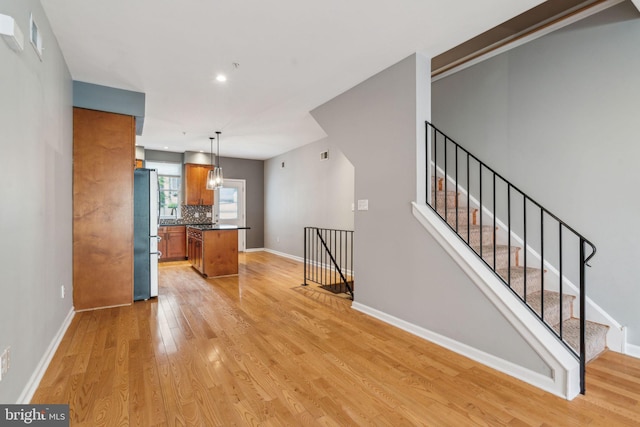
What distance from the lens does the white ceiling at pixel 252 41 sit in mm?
2439

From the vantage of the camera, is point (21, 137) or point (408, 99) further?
point (408, 99)

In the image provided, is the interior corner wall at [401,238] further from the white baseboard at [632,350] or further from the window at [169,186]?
the window at [169,186]

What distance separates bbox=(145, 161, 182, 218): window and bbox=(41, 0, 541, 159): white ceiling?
4.12 m

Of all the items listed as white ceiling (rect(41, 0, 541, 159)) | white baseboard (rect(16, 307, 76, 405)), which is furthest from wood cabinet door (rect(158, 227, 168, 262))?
white baseboard (rect(16, 307, 76, 405))

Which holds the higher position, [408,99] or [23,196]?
[408,99]

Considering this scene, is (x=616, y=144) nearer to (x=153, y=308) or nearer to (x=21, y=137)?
(x=21, y=137)

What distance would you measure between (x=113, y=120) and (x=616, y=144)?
5338 mm

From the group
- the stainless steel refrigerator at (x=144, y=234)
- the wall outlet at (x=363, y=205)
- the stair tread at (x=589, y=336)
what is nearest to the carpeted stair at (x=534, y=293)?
the stair tread at (x=589, y=336)

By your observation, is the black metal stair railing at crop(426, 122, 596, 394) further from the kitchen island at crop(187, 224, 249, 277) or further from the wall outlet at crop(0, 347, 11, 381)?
the kitchen island at crop(187, 224, 249, 277)

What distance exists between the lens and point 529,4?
2.38 metres

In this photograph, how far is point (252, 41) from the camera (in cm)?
291

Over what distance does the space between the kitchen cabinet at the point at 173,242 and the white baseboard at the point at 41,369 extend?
173 inches

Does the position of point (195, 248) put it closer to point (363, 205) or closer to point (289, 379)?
point (363, 205)

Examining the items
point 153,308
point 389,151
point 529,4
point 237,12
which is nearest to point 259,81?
point 237,12
